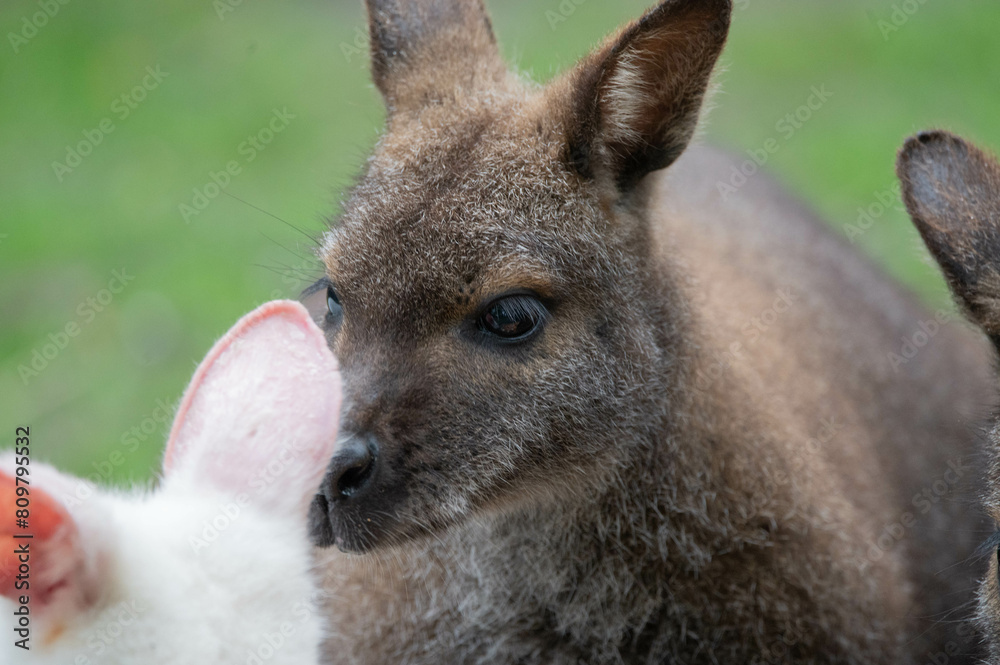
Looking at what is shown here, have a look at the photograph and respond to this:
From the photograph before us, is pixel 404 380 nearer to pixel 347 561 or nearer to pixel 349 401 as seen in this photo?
pixel 349 401

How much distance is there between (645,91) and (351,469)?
1479 mm

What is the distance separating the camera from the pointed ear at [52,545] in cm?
188

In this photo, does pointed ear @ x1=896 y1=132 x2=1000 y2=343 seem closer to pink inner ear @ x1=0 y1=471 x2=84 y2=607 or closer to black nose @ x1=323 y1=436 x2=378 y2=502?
black nose @ x1=323 y1=436 x2=378 y2=502

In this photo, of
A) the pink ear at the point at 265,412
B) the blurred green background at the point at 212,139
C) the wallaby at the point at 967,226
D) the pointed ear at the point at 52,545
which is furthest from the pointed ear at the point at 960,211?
the pointed ear at the point at 52,545

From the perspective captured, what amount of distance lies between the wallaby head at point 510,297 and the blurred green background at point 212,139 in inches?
91.4

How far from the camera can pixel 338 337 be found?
11.8ft

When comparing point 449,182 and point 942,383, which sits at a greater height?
point 449,182

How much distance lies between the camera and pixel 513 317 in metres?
3.44

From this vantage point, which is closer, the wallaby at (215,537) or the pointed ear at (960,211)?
the wallaby at (215,537)

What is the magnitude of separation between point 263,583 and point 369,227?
58.9 inches

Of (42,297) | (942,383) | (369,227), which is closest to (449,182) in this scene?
(369,227)

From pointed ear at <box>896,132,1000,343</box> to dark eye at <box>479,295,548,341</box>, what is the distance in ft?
3.99

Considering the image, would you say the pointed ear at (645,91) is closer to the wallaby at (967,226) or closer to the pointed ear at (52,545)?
the wallaby at (967,226)

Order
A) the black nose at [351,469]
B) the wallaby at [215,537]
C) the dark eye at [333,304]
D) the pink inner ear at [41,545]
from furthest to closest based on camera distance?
the dark eye at [333,304] → the black nose at [351,469] → the wallaby at [215,537] → the pink inner ear at [41,545]
